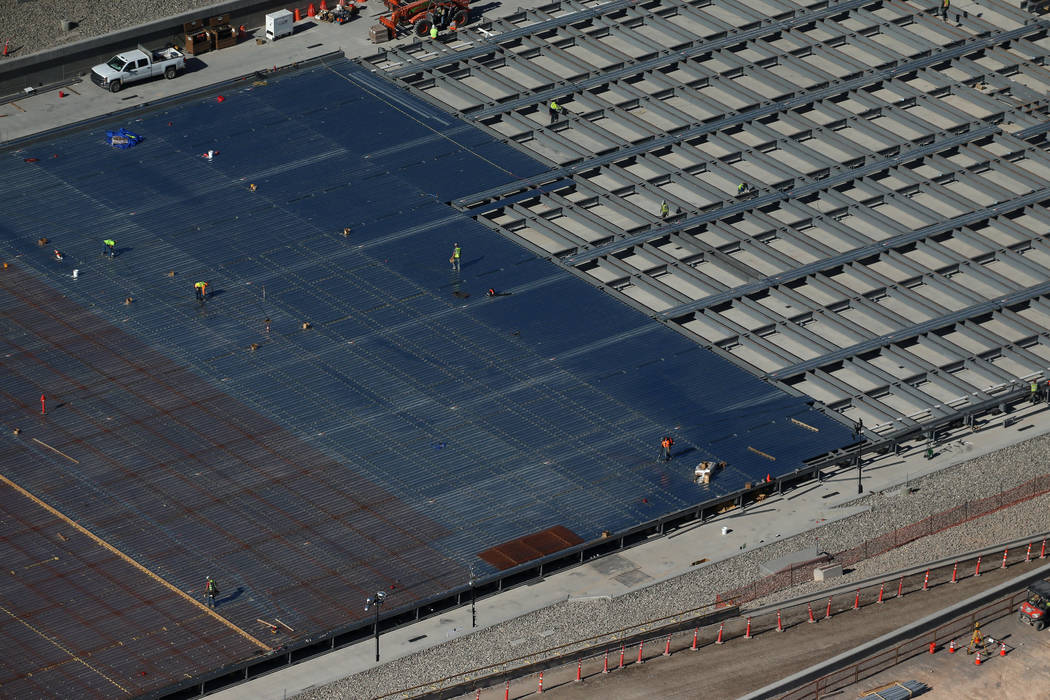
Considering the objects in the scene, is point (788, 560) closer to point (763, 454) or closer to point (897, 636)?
point (763, 454)

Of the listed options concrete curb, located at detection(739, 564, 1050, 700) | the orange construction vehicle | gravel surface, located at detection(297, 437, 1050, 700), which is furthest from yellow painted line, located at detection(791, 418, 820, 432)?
the orange construction vehicle

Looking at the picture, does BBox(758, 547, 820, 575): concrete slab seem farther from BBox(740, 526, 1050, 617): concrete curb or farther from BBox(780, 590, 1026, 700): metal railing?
BBox(780, 590, 1026, 700): metal railing

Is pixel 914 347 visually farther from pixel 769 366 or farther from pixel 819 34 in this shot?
pixel 819 34

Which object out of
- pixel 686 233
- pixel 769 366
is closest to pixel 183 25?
pixel 686 233

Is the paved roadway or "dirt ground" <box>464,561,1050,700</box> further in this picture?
"dirt ground" <box>464,561,1050,700</box>

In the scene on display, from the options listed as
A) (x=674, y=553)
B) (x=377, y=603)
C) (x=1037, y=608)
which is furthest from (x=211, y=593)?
(x=1037, y=608)

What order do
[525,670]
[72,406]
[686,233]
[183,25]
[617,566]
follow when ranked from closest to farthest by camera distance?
[525,670], [617,566], [72,406], [686,233], [183,25]
